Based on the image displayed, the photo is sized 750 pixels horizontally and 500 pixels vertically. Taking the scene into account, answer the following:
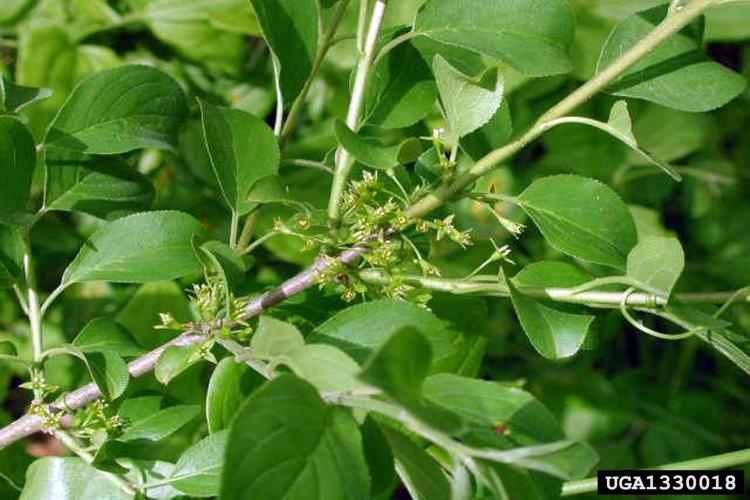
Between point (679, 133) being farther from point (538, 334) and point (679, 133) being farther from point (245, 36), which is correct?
point (538, 334)

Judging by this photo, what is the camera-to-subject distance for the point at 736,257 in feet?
4.67

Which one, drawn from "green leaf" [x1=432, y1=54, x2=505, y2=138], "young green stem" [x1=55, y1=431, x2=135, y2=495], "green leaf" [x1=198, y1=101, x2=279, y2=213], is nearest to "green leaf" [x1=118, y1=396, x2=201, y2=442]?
"young green stem" [x1=55, y1=431, x2=135, y2=495]

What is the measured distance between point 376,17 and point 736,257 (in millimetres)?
1025

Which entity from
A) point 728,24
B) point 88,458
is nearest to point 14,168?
point 88,458

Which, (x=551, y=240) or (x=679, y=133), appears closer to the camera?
(x=551, y=240)

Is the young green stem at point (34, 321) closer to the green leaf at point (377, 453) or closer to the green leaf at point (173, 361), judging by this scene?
the green leaf at point (173, 361)

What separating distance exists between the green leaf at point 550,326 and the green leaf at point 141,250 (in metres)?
0.21

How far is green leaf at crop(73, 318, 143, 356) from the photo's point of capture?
62 centimetres

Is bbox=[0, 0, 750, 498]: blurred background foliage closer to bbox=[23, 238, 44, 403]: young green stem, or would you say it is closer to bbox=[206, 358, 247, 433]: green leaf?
bbox=[23, 238, 44, 403]: young green stem

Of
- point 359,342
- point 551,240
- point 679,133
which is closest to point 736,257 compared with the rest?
point 679,133

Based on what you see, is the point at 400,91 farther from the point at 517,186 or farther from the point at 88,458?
the point at 517,186

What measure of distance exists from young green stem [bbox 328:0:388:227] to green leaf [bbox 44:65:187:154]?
16cm

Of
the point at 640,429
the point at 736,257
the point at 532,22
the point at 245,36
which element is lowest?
the point at 640,429

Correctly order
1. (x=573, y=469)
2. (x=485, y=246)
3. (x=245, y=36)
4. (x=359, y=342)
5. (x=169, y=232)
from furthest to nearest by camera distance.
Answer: (x=245, y=36)
(x=485, y=246)
(x=169, y=232)
(x=359, y=342)
(x=573, y=469)
